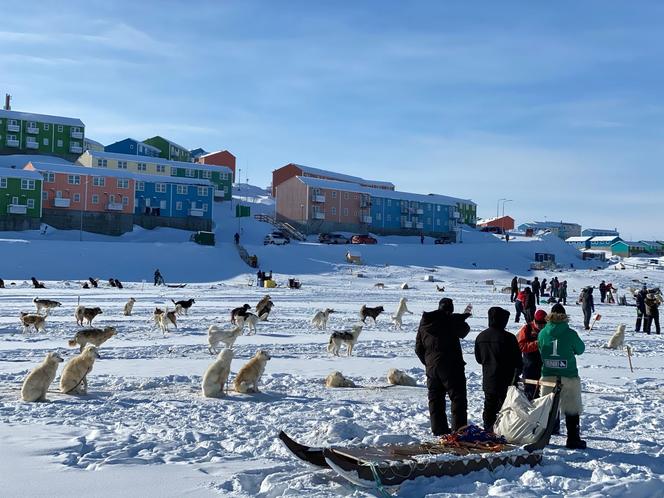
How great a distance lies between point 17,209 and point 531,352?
5469 centimetres

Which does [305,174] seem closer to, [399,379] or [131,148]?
[131,148]

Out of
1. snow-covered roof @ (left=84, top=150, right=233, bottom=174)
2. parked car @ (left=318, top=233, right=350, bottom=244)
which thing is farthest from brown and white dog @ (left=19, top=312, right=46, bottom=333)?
snow-covered roof @ (left=84, top=150, right=233, bottom=174)

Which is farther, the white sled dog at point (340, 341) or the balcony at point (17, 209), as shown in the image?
the balcony at point (17, 209)

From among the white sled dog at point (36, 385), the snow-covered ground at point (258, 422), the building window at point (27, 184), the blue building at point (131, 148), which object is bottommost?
the snow-covered ground at point (258, 422)

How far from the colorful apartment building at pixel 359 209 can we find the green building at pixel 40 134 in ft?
87.7

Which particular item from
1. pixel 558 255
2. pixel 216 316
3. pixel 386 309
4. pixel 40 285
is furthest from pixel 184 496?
pixel 558 255

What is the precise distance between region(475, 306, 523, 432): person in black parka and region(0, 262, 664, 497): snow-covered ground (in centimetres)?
72

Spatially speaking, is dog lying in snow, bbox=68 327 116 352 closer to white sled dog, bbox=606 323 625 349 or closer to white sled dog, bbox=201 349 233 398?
white sled dog, bbox=201 349 233 398

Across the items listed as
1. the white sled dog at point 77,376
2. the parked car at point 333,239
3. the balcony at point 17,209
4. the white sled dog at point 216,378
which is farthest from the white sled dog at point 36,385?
the parked car at point 333,239

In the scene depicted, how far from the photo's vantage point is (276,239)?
58.3 meters

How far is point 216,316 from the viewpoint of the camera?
71.4ft

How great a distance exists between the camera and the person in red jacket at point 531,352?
25.8ft

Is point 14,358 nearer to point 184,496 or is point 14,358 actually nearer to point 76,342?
point 76,342

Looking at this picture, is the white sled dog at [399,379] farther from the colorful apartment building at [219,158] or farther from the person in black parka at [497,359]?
the colorful apartment building at [219,158]
